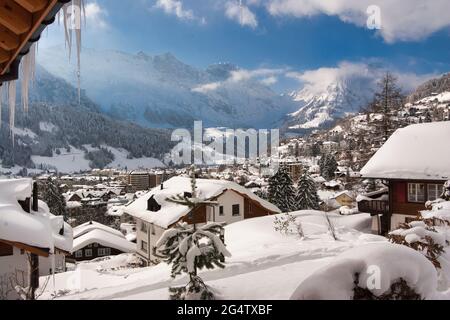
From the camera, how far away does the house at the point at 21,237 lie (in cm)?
1201

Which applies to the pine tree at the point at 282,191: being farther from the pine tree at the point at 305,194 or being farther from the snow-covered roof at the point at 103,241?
the snow-covered roof at the point at 103,241

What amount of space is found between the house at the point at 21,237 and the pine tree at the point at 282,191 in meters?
25.8

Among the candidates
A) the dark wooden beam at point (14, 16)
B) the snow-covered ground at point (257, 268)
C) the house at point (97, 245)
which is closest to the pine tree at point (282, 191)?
the house at point (97, 245)

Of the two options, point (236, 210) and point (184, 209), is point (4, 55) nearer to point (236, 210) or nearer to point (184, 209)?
point (184, 209)

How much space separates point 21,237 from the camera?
12250 millimetres

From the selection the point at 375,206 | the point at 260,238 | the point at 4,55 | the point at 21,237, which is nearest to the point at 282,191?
the point at 375,206

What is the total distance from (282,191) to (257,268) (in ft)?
102

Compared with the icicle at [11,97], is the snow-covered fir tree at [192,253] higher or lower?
lower

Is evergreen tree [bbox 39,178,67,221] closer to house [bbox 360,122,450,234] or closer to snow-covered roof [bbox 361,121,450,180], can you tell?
A: house [bbox 360,122,450,234]

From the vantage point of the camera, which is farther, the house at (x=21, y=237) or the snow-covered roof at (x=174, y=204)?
the snow-covered roof at (x=174, y=204)

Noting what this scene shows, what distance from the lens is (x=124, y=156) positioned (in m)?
196

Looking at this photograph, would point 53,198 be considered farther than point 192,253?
Yes
